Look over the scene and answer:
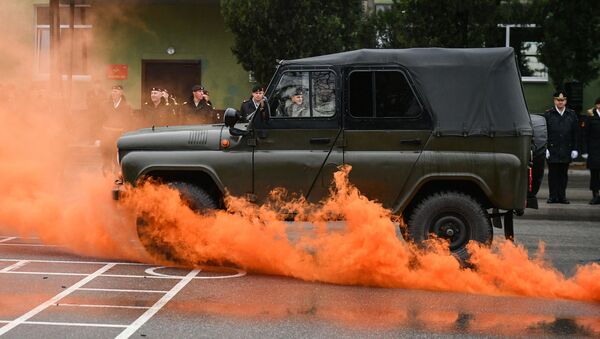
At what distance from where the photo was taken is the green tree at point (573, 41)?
2197 cm

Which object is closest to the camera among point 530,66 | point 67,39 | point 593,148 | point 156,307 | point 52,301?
point 156,307

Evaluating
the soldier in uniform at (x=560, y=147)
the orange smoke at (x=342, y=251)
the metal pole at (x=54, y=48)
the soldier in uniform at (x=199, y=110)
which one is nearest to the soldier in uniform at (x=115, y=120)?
the soldier in uniform at (x=199, y=110)

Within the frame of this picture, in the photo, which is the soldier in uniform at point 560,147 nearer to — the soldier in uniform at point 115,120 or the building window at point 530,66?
the soldier in uniform at point 115,120

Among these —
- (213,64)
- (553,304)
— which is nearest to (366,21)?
(213,64)

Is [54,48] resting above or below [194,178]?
above

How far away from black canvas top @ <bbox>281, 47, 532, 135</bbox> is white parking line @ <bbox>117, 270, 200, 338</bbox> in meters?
2.34

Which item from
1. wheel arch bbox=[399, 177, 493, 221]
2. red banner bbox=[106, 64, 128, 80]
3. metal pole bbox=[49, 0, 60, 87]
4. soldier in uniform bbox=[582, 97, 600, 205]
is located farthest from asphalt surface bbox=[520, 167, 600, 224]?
red banner bbox=[106, 64, 128, 80]

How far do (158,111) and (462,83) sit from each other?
6705 millimetres

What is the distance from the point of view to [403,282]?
8609mm

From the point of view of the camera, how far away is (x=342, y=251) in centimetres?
880

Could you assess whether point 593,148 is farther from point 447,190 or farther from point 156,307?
point 156,307

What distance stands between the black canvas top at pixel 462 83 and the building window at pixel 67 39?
16.4 m

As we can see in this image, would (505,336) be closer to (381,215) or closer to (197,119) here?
(381,215)

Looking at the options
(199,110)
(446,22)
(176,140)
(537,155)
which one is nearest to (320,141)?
(176,140)
